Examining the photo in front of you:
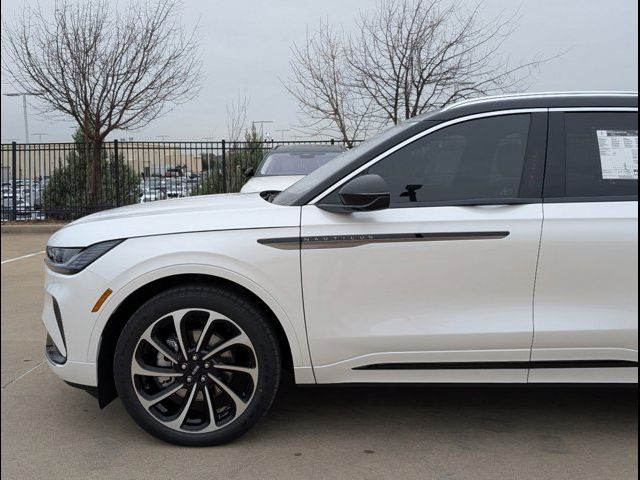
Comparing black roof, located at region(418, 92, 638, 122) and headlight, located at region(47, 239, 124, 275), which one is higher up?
black roof, located at region(418, 92, 638, 122)

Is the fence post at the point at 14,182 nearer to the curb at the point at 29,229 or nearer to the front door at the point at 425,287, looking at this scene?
the curb at the point at 29,229

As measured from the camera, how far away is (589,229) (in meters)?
3.19

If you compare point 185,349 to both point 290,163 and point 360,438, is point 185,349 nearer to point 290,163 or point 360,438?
point 360,438

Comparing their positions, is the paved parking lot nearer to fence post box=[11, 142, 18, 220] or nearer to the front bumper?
the front bumper

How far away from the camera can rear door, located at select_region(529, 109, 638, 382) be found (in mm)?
3178

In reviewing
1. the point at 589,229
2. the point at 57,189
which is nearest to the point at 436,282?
the point at 589,229

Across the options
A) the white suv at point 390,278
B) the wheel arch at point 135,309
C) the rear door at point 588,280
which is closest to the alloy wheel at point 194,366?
the white suv at point 390,278

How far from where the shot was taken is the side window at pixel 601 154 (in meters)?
3.31

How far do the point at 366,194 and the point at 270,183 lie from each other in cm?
537

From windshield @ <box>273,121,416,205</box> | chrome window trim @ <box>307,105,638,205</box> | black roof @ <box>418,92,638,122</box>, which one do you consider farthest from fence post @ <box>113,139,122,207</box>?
black roof @ <box>418,92,638,122</box>

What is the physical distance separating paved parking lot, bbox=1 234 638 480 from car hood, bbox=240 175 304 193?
13.8 feet

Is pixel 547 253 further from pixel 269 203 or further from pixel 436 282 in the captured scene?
pixel 269 203

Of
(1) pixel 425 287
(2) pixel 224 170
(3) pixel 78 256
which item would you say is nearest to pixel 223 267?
(3) pixel 78 256

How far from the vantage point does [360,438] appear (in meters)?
3.51
